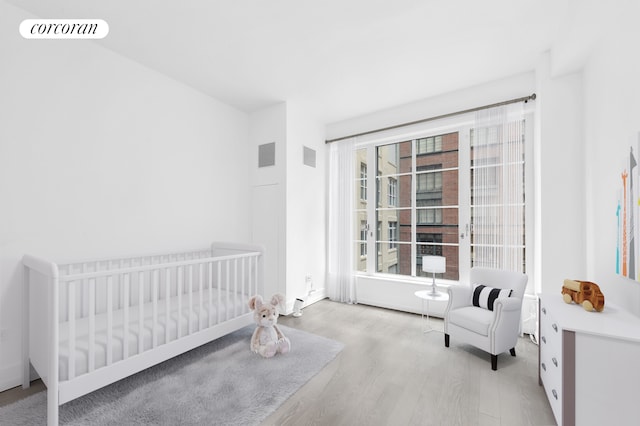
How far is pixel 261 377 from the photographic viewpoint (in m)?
2.00

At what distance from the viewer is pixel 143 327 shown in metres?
1.93

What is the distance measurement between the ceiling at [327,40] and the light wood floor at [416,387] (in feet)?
8.81

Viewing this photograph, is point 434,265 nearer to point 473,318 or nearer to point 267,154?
point 473,318

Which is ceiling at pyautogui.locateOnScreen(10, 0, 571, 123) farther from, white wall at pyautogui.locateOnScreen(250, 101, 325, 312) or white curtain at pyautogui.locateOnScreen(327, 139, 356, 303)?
white curtain at pyautogui.locateOnScreen(327, 139, 356, 303)

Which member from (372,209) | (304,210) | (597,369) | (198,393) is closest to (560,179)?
(597,369)

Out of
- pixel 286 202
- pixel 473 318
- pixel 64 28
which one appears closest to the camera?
pixel 64 28

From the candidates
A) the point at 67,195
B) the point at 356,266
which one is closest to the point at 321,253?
the point at 356,266

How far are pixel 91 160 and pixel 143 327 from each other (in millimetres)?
1476

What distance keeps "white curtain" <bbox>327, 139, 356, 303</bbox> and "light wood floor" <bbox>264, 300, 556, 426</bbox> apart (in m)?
1.14

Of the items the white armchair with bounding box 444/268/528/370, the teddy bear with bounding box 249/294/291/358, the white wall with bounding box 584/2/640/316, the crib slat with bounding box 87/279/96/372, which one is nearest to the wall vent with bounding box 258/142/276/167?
the teddy bear with bounding box 249/294/291/358

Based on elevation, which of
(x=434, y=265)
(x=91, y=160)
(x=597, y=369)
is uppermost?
(x=91, y=160)

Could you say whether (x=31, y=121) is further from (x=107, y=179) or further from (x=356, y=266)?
(x=356, y=266)

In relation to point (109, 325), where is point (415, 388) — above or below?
below

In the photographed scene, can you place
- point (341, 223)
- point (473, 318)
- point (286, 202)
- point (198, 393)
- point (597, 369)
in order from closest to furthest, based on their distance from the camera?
point (597, 369)
point (198, 393)
point (473, 318)
point (286, 202)
point (341, 223)
